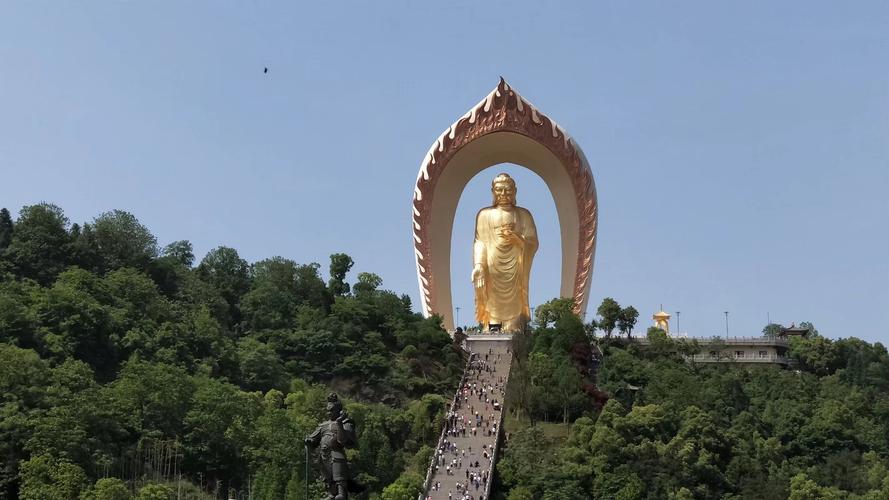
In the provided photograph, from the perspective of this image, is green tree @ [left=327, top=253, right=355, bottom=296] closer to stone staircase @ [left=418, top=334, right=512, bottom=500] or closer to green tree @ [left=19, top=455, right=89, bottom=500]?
stone staircase @ [left=418, top=334, right=512, bottom=500]


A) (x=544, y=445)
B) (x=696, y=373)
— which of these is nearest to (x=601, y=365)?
(x=696, y=373)

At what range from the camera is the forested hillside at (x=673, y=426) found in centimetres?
2492

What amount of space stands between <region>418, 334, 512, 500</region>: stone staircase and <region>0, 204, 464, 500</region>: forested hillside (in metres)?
0.46

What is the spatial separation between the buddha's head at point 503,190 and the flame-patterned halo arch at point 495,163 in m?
0.45

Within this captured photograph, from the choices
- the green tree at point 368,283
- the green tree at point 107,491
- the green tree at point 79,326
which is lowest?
the green tree at point 107,491

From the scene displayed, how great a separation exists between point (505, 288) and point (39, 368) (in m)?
11.7

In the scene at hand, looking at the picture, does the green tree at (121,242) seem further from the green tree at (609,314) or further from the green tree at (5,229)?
the green tree at (609,314)

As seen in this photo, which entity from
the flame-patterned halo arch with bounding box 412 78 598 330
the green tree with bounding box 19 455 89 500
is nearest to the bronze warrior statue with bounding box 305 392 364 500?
the green tree with bounding box 19 455 89 500

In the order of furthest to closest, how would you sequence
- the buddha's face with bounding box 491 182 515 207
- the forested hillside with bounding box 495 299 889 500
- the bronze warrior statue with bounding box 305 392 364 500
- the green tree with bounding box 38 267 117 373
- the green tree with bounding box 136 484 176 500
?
the buddha's face with bounding box 491 182 515 207 < the green tree with bounding box 38 267 117 373 < the forested hillside with bounding box 495 299 889 500 < the green tree with bounding box 136 484 176 500 < the bronze warrior statue with bounding box 305 392 364 500

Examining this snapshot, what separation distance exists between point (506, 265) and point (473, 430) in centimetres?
767

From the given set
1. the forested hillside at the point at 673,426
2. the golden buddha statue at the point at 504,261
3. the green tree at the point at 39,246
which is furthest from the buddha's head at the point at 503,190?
the green tree at the point at 39,246

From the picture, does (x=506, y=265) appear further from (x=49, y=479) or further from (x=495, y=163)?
(x=49, y=479)

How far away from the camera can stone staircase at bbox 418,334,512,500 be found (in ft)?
79.0

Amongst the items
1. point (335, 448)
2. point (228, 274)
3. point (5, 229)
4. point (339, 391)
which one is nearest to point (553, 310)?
point (339, 391)
